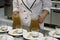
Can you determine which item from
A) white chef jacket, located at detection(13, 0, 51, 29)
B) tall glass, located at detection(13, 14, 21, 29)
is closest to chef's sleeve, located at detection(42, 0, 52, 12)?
white chef jacket, located at detection(13, 0, 51, 29)

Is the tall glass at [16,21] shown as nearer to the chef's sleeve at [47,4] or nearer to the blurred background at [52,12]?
the chef's sleeve at [47,4]

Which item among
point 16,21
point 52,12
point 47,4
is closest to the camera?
point 16,21

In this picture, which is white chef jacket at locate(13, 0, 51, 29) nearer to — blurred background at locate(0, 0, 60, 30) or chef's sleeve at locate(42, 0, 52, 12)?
chef's sleeve at locate(42, 0, 52, 12)

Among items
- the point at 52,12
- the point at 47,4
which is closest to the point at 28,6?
the point at 47,4

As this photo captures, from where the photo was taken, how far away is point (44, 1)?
1265mm

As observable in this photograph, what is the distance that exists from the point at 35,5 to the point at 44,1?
81mm

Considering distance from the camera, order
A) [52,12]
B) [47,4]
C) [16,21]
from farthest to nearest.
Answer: [52,12]
[47,4]
[16,21]

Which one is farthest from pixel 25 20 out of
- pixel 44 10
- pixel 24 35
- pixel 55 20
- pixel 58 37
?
pixel 55 20

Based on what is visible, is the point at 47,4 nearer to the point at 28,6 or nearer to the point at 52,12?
the point at 28,6

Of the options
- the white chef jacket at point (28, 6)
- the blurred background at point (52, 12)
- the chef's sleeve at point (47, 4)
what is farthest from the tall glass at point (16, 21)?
the blurred background at point (52, 12)

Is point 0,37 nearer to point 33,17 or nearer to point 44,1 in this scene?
point 33,17

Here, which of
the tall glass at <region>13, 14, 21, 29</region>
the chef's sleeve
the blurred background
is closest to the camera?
the tall glass at <region>13, 14, 21, 29</region>

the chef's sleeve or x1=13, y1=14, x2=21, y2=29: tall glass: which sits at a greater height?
the chef's sleeve

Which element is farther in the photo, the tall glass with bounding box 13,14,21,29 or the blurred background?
the blurred background
